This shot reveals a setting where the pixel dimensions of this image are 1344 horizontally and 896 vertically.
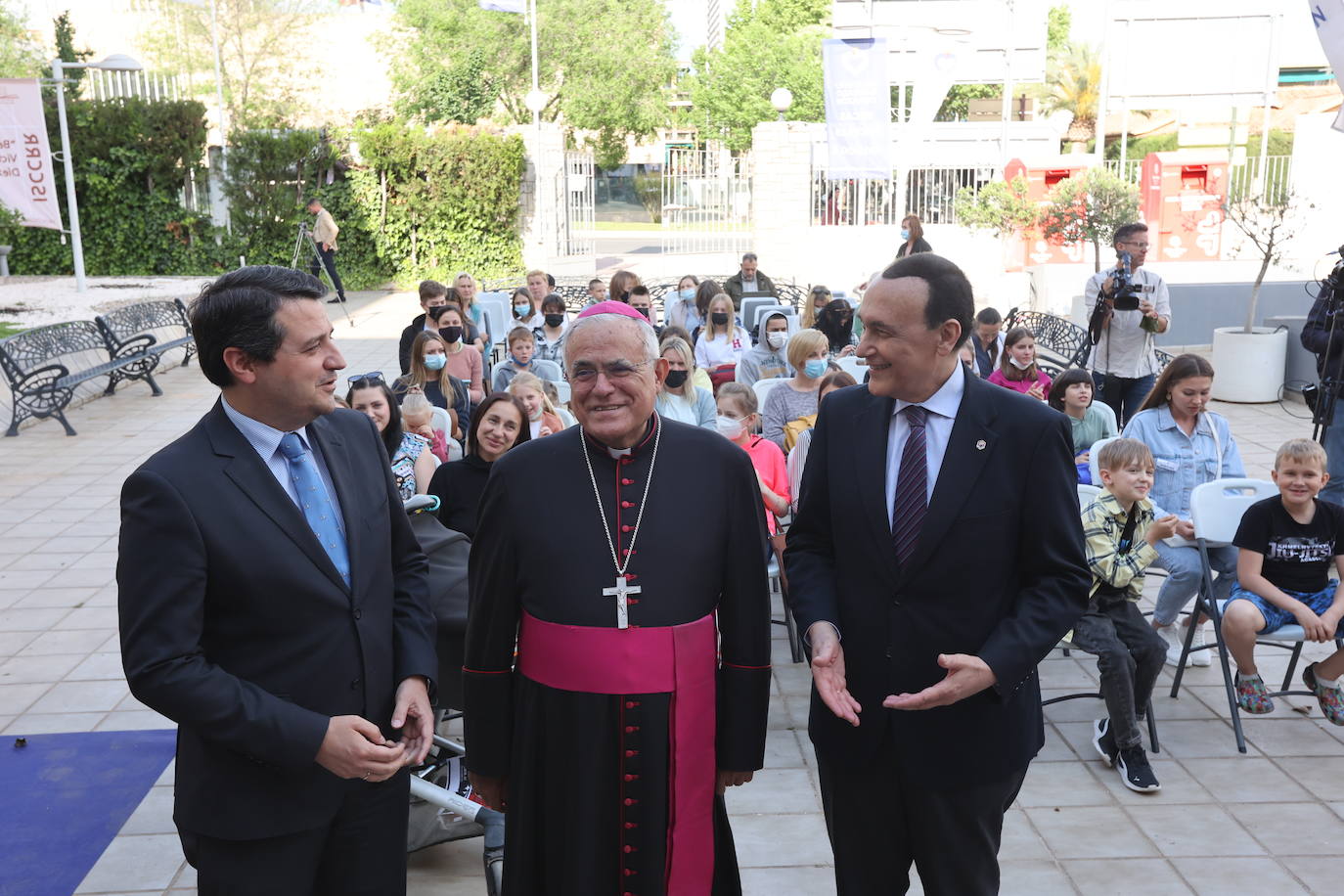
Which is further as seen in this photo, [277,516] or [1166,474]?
[1166,474]

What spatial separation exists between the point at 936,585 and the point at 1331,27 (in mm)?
5872

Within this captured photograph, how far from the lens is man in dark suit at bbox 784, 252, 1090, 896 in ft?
8.54

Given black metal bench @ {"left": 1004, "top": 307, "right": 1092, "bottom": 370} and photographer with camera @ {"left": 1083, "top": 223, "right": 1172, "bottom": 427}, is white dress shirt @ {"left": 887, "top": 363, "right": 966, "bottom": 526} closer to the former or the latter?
photographer with camera @ {"left": 1083, "top": 223, "right": 1172, "bottom": 427}

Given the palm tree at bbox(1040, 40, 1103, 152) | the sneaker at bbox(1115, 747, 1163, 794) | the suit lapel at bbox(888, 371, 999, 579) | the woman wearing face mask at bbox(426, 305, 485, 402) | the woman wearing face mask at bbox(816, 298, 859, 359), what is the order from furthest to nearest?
the palm tree at bbox(1040, 40, 1103, 152) → the woman wearing face mask at bbox(816, 298, 859, 359) → the woman wearing face mask at bbox(426, 305, 485, 402) → the sneaker at bbox(1115, 747, 1163, 794) → the suit lapel at bbox(888, 371, 999, 579)

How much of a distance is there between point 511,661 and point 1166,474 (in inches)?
162

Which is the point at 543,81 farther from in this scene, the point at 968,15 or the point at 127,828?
the point at 127,828

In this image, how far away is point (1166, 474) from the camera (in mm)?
5777

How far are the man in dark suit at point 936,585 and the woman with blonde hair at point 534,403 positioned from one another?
3347 millimetres

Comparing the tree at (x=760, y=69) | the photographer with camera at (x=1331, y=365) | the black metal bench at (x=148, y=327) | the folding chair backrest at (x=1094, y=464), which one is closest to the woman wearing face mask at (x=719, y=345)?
the folding chair backrest at (x=1094, y=464)

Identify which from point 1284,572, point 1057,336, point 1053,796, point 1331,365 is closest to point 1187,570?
point 1284,572

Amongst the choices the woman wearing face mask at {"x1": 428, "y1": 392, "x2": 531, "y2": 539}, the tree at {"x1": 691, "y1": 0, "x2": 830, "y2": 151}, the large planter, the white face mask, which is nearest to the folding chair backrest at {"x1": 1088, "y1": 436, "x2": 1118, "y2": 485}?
the white face mask

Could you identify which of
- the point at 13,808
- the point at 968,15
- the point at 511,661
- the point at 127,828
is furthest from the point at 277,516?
the point at 968,15

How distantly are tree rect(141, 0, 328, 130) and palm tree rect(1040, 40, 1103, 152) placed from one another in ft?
101

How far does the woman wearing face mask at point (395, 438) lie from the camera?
5.28m
